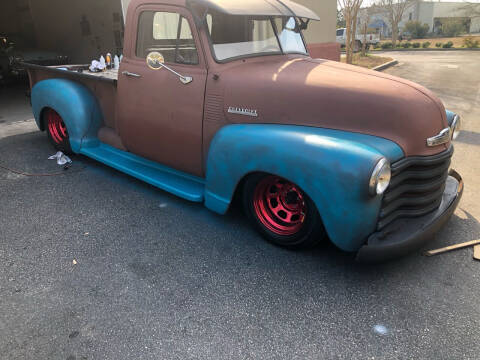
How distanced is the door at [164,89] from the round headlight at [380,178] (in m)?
1.55

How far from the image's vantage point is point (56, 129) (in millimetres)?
5109

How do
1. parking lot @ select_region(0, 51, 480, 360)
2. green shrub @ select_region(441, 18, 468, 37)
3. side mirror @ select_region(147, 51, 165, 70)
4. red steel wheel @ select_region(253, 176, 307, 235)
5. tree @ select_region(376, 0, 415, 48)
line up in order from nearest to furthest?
parking lot @ select_region(0, 51, 480, 360) < red steel wheel @ select_region(253, 176, 307, 235) < side mirror @ select_region(147, 51, 165, 70) < tree @ select_region(376, 0, 415, 48) < green shrub @ select_region(441, 18, 468, 37)

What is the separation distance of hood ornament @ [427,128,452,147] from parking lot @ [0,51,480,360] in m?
0.84

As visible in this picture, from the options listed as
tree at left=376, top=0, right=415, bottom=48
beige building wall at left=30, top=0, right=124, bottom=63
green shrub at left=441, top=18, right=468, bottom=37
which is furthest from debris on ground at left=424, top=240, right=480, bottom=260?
green shrub at left=441, top=18, right=468, bottom=37

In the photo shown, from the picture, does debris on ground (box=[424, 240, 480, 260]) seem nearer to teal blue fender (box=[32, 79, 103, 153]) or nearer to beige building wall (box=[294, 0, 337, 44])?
teal blue fender (box=[32, 79, 103, 153])

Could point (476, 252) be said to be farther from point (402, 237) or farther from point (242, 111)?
point (242, 111)

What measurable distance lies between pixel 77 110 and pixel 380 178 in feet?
11.4

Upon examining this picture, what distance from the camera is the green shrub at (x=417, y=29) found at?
36.4m

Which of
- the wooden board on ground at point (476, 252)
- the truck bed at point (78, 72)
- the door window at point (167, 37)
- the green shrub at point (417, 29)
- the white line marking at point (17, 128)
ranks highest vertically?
the green shrub at point (417, 29)

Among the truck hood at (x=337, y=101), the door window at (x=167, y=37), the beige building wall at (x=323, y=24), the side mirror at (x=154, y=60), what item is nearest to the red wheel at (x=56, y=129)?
the door window at (x=167, y=37)

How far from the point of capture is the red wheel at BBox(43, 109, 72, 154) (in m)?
4.99

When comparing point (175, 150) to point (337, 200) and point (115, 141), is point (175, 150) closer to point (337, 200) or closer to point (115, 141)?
point (115, 141)

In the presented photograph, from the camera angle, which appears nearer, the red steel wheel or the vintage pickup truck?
the vintage pickup truck

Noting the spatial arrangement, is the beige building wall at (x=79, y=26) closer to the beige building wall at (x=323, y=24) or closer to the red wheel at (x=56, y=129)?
the beige building wall at (x=323, y=24)
